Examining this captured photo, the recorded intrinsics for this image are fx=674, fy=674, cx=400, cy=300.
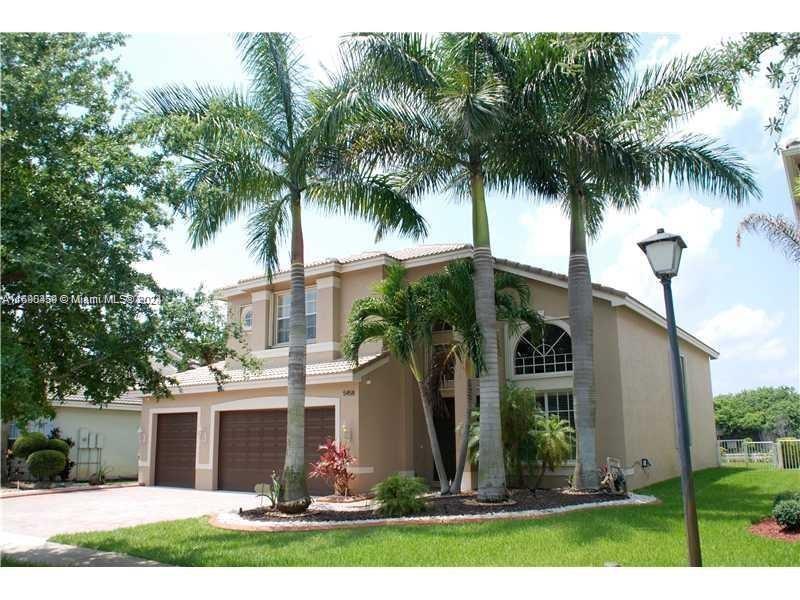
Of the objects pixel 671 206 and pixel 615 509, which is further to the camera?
pixel 671 206

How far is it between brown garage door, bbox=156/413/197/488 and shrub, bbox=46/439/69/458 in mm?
3587

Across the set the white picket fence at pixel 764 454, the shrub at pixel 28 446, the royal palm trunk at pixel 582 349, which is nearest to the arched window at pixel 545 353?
the royal palm trunk at pixel 582 349

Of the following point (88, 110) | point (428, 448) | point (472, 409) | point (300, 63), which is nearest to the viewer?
point (88, 110)

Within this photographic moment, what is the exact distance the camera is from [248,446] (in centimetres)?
2000

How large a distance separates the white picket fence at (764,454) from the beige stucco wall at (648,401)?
2.78 m

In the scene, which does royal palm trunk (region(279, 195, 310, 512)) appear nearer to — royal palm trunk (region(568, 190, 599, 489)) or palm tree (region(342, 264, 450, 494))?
palm tree (region(342, 264, 450, 494))

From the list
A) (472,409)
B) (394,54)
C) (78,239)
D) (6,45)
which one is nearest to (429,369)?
(472,409)

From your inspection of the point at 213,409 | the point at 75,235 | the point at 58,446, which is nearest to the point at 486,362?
the point at 75,235

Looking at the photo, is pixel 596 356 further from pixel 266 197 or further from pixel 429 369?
pixel 266 197

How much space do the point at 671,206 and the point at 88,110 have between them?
11.4 m

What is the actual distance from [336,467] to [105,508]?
569 centimetres

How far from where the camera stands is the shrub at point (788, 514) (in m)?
9.47

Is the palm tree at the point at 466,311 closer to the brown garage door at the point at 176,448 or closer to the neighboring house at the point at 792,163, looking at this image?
the neighboring house at the point at 792,163

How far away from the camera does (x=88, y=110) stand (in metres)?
9.61
